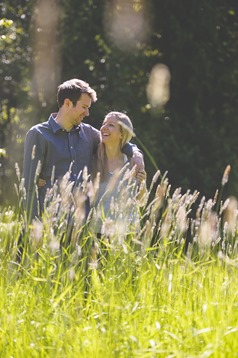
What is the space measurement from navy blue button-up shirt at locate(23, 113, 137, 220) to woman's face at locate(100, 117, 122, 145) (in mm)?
129

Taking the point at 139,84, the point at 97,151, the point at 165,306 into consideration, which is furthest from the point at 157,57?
the point at 165,306

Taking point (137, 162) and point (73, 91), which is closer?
point (73, 91)

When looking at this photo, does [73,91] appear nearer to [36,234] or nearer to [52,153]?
[52,153]

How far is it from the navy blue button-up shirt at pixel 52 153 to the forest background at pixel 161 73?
514 cm

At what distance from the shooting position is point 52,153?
199 inches

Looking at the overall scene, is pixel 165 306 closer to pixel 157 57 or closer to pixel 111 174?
pixel 111 174

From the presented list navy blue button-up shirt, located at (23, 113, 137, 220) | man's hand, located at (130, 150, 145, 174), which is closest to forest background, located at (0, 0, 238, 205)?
man's hand, located at (130, 150, 145, 174)

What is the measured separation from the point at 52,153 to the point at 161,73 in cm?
619

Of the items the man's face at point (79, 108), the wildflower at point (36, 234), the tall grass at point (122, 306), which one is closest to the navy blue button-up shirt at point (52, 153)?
the man's face at point (79, 108)

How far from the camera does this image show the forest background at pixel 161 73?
10.6 meters

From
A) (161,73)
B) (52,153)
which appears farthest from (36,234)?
(161,73)

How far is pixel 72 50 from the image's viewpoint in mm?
11336

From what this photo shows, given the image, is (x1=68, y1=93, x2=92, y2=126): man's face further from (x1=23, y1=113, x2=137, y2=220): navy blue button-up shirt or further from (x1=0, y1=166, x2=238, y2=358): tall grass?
(x1=0, y1=166, x2=238, y2=358): tall grass

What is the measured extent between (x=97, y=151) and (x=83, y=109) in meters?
0.39
